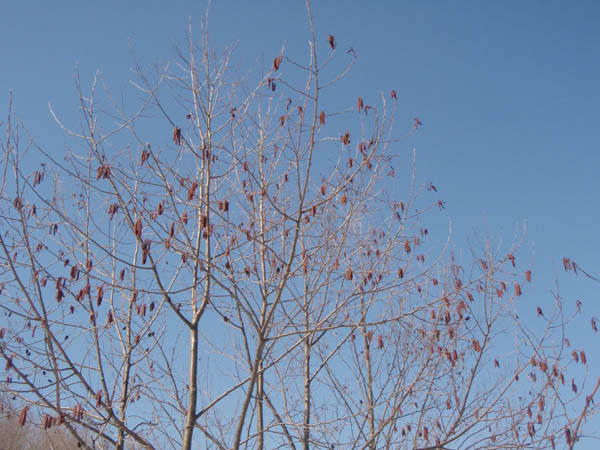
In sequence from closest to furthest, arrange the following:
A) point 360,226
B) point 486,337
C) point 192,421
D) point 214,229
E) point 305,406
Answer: point 192,421 < point 214,229 < point 486,337 < point 305,406 < point 360,226

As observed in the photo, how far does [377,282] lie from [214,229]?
154 centimetres

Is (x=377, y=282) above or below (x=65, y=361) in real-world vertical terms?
above

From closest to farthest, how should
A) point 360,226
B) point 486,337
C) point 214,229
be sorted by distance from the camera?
point 214,229 → point 486,337 → point 360,226

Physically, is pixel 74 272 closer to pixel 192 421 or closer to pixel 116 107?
pixel 192 421

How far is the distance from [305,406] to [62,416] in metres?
3.04

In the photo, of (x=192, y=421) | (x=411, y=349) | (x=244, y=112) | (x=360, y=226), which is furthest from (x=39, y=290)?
(x=411, y=349)

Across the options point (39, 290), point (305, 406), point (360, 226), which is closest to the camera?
point (39, 290)

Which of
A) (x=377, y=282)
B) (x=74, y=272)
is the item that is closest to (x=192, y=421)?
(x=74, y=272)

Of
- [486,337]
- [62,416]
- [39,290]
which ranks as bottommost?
[62,416]

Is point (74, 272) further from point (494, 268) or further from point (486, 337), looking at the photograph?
point (486, 337)

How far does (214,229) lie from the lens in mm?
4750

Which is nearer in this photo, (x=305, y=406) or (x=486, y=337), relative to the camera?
(x=486, y=337)

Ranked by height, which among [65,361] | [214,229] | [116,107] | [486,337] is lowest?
[65,361]

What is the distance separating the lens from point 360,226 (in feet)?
21.9
